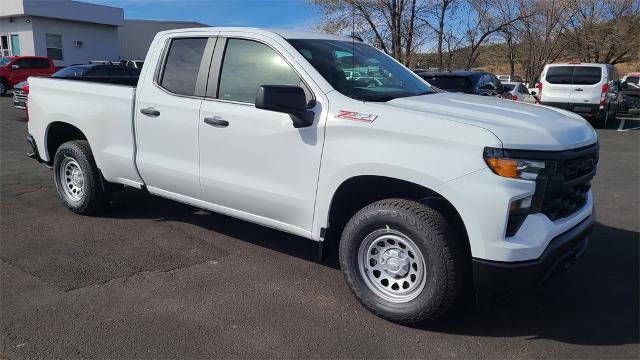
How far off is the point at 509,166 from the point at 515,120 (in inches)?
16.9

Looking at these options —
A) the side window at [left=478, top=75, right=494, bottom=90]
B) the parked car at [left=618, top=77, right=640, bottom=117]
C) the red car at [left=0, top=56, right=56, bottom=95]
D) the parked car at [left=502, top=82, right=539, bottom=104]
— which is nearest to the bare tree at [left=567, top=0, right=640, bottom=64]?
the parked car at [left=618, top=77, right=640, bottom=117]

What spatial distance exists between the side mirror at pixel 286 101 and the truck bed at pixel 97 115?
76.1 inches

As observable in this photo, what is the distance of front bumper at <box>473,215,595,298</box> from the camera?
119 inches

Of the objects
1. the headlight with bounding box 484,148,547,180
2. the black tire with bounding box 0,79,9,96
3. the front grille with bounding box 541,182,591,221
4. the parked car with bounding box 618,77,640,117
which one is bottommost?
the black tire with bounding box 0,79,9,96

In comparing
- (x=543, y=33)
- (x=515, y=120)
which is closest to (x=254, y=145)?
(x=515, y=120)

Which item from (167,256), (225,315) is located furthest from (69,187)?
(225,315)

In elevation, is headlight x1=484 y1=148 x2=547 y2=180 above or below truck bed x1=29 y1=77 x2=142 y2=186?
above

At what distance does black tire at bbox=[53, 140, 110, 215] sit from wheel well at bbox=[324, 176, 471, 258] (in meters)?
Result: 2.87

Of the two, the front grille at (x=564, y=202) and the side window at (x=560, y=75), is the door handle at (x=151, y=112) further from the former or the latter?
the side window at (x=560, y=75)

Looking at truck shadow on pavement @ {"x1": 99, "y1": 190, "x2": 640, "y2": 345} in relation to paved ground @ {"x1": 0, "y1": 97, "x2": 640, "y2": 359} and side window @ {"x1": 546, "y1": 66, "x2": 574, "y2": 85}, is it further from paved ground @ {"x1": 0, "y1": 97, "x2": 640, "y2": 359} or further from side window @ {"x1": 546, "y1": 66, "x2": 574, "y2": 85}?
side window @ {"x1": 546, "y1": 66, "x2": 574, "y2": 85}

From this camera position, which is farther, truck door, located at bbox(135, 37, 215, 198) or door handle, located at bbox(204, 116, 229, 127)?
truck door, located at bbox(135, 37, 215, 198)

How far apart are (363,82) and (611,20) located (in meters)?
34.1

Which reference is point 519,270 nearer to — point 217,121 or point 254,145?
point 254,145

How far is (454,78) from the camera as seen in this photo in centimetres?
1097
